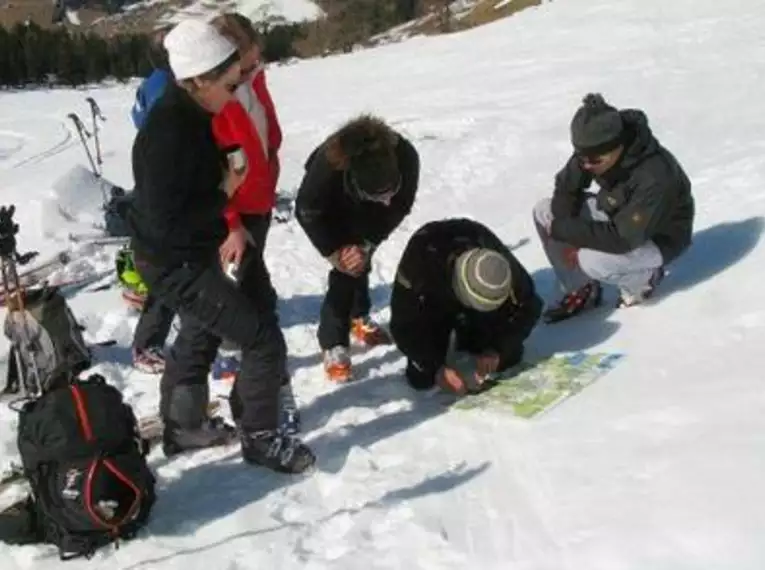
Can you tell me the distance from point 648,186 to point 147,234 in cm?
285

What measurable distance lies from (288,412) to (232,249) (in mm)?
855

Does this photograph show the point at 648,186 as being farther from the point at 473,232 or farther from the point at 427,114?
the point at 427,114

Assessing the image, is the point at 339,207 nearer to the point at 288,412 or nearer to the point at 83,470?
the point at 288,412

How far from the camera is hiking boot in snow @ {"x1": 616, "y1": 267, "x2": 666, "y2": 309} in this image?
641cm

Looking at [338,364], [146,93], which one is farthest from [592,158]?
[146,93]

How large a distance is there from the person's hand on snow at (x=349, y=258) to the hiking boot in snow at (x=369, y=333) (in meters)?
0.74

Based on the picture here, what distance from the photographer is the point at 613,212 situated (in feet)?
20.5

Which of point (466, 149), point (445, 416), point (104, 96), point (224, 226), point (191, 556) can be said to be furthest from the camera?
point (104, 96)

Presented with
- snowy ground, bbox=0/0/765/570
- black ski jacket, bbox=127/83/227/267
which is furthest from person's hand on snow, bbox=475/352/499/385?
black ski jacket, bbox=127/83/227/267

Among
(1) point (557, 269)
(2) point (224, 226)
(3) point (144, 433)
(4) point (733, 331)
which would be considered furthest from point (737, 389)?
(3) point (144, 433)

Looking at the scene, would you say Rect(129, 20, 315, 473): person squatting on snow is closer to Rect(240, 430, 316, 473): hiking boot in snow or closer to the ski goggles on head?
Rect(240, 430, 316, 473): hiking boot in snow

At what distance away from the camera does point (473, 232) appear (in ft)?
18.3

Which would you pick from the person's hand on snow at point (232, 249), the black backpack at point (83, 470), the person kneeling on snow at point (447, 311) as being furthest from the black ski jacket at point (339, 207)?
the black backpack at point (83, 470)

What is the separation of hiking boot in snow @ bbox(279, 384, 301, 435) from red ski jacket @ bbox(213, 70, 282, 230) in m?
0.81
